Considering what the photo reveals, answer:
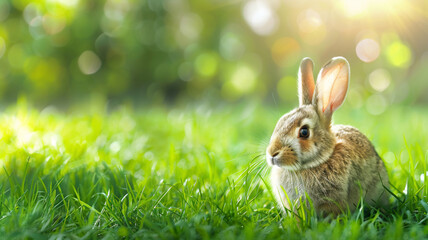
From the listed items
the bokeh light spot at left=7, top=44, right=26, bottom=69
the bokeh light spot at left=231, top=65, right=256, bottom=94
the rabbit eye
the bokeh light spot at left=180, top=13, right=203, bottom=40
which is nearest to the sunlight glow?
the bokeh light spot at left=231, top=65, right=256, bottom=94

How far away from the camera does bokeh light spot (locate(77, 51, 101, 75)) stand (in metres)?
8.17

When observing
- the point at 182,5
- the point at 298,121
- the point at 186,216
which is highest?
the point at 182,5

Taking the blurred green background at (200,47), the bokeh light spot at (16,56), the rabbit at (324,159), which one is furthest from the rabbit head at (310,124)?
the bokeh light spot at (16,56)

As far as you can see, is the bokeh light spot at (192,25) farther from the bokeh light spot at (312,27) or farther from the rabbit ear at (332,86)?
the rabbit ear at (332,86)

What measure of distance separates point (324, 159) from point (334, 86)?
418mm

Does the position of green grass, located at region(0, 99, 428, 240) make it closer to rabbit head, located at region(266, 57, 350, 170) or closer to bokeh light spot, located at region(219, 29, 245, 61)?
rabbit head, located at region(266, 57, 350, 170)

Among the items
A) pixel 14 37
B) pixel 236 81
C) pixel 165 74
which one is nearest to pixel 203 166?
pixel 236 81

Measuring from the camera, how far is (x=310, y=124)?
7.37 ft

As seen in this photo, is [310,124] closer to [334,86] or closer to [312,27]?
[334,86]

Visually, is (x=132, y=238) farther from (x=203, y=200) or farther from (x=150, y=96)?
(x=150, y=96)

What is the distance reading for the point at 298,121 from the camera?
7.38ft

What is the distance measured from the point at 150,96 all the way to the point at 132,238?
673cm

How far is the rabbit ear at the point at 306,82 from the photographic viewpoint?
8.11 ft

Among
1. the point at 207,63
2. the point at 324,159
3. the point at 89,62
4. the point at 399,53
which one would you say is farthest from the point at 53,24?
the point at 324,159
